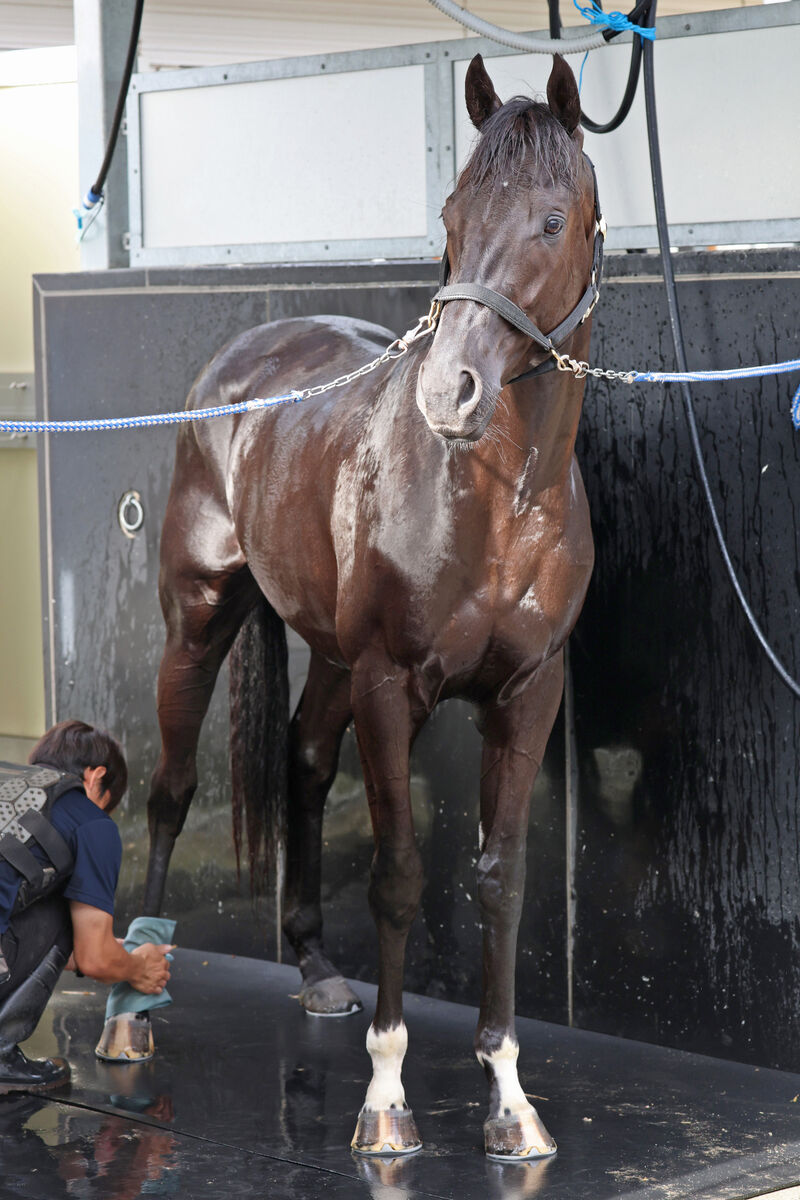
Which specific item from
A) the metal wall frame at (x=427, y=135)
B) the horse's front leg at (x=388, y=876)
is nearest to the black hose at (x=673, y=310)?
the metal wall frame at (x=427, y=135)

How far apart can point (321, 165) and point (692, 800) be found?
2.21 meters

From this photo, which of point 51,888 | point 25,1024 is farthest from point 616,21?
point 25,1024

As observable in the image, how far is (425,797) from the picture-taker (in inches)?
170

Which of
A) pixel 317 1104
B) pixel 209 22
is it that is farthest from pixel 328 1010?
pixel 209 22

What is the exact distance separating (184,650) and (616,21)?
198 centimetres

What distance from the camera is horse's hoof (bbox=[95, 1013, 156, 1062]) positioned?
3793 millimetres

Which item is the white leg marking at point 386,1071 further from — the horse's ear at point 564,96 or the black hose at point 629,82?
the black hose at point 629,82

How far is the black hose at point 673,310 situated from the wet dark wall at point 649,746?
128 mm

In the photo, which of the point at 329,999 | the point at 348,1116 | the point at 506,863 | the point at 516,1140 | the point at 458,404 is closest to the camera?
the point at 458,404

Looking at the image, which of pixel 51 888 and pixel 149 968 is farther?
pixel 149 968

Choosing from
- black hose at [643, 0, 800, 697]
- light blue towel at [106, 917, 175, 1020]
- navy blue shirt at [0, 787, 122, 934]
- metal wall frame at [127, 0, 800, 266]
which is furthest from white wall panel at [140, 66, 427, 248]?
light blue towel at [106, 917, 175, 1020]

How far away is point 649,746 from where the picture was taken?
390cm

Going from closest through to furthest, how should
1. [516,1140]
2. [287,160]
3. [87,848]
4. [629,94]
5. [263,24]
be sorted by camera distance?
[516,1140], [87,848], [629,94], [287,160], [263,24]

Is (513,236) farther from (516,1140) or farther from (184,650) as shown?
(184,650)
